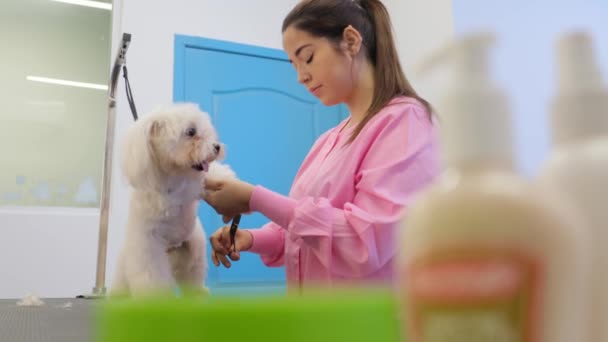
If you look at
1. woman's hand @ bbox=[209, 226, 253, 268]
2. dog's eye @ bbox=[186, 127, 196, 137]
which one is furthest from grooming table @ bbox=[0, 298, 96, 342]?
dog's eye @ bbox=[186, 127, 196, 137]

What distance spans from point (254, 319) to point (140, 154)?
110cm

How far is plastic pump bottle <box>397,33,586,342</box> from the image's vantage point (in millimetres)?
121

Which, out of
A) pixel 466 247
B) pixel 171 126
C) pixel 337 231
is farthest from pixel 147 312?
pixel 171 126

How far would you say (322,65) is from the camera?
99 cm

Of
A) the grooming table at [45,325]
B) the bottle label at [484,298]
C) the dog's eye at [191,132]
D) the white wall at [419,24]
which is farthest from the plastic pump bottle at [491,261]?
the white wall at [419,24]

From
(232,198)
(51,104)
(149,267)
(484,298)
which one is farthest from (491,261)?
(51,104)

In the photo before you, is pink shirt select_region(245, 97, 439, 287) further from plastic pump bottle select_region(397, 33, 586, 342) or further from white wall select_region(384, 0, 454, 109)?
white wall select_region(384, 0, 454, 109)

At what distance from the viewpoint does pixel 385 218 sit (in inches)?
31.1

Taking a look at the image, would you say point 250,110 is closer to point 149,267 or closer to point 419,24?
point 419,24

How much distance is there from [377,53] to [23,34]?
1.79m

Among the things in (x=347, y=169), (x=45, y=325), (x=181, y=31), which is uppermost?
(x=181, y=31)

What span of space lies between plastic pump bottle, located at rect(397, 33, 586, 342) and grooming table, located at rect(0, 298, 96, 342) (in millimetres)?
544

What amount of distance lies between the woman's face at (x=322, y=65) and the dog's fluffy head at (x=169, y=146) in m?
0.29

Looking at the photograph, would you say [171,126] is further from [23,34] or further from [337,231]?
[23,34]
